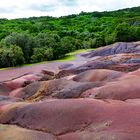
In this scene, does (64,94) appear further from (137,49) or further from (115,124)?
(137,49)

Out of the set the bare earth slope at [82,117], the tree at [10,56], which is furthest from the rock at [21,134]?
the tree at [10,56]

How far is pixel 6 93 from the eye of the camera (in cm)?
3566

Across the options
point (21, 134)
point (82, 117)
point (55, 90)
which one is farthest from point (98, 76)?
point (21, 134)

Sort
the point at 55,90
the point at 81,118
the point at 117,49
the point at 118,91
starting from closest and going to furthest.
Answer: the point at 81,118
the point at 118,91
the point at 55,90
the point at 117,49

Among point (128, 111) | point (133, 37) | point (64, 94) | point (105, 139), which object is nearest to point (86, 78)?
point (64, 94)

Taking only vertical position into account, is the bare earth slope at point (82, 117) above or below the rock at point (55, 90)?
above

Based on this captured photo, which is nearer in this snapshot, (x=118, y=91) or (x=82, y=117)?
(x=82, y=117)

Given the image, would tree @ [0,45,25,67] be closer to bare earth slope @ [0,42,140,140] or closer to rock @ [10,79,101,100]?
rock @ [10,79,101,100]

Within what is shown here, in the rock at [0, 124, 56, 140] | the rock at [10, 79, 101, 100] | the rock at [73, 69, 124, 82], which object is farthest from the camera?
the rock at [73, 69, 124, 82]

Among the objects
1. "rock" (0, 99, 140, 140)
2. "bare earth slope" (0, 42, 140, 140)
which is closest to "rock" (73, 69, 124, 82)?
"bare earth slope" (0, 42, 140, 140)

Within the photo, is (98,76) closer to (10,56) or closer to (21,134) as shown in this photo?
(21,134)

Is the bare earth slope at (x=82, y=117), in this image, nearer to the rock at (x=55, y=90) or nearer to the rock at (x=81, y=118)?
the rock at (x=81, y=118)

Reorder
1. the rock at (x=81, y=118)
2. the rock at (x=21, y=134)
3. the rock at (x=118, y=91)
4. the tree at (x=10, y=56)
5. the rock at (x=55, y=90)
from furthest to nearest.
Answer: the tree at (x=10, y=56) < the rock at (x=55, y=90) < the rock at (x=118, y=91) < the rock at (x=21, y=134) < the rock at (x=81, y=118)

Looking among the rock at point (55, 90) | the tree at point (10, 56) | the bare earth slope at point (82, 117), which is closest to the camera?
the bare earth slope at point (82, 117)
